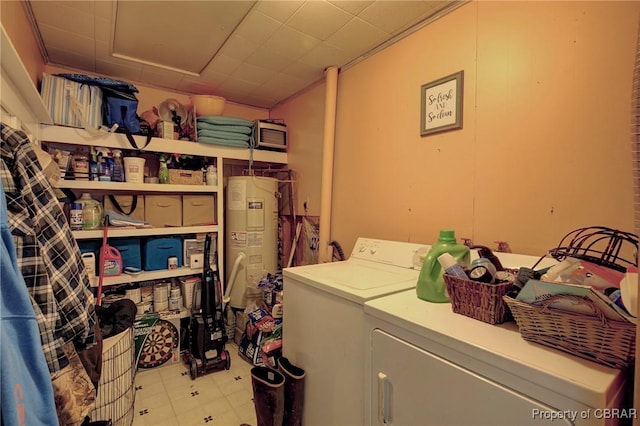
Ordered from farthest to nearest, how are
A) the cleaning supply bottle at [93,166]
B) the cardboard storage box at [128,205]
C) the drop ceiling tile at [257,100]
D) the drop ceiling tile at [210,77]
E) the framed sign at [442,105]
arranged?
the drop ceiling tile at [257,100]
the drop ceiling tile at [210,77]
the cardboard storage box at [128,205]
the cleaning supply bottle at [93,166]
the framed sign at [442,105]

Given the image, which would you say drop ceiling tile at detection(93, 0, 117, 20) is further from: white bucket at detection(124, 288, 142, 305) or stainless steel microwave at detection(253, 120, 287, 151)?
white bucket at detection(124, 288, 142, 305)

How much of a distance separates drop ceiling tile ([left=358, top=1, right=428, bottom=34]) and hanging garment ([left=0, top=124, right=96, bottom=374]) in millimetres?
1689

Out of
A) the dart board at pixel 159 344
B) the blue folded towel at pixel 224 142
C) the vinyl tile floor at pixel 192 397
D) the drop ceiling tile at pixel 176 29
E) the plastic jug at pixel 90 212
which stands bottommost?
the vinyl tile floor at pixel 192 397

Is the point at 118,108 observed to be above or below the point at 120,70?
below

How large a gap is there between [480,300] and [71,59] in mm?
2983

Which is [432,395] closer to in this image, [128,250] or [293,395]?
[293,395]

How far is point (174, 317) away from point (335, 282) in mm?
1681

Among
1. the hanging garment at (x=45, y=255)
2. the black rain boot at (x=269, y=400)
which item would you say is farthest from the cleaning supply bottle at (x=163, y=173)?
the black rain boot at (x=269, y=400)

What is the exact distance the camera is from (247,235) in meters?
2.70

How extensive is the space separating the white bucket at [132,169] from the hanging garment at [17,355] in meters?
1.80

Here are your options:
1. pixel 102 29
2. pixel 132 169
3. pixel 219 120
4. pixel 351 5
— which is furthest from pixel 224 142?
pixel 351 5

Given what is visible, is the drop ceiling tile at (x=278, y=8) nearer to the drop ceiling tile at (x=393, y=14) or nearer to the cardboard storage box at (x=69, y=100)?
the drop ceiling tile at (x=393, y=14)

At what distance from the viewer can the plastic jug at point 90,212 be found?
85.1 inches

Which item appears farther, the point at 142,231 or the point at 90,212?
the point at 142,231
